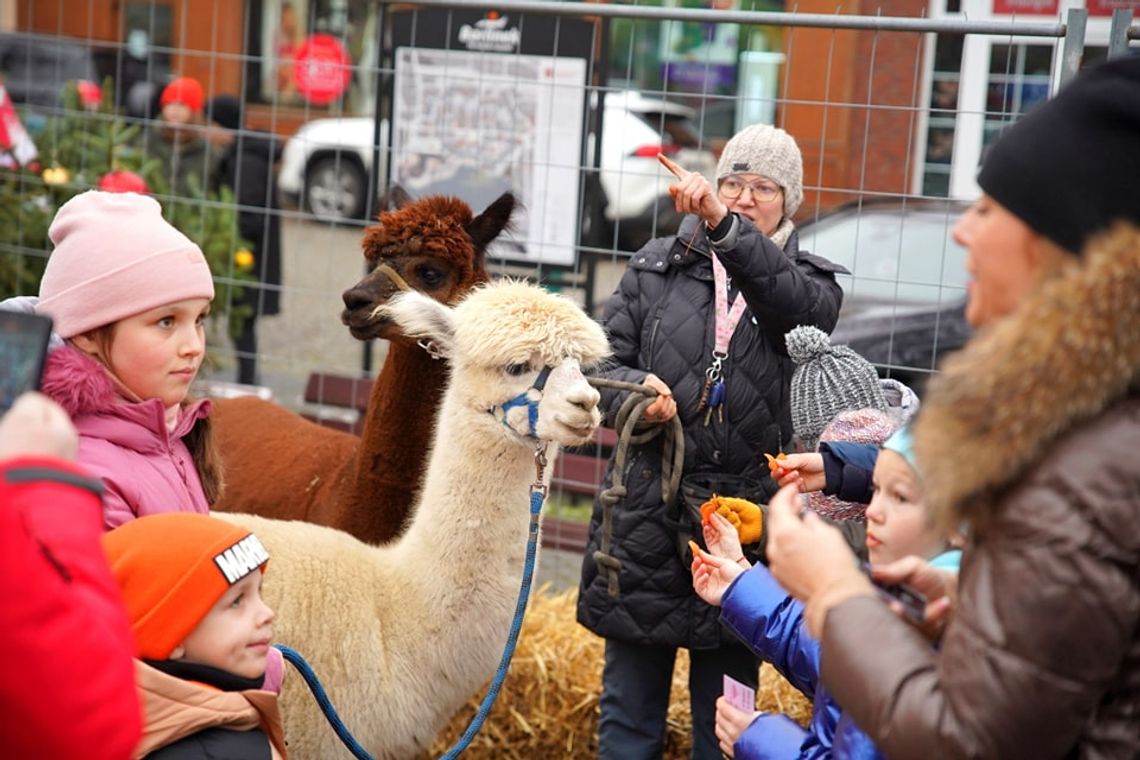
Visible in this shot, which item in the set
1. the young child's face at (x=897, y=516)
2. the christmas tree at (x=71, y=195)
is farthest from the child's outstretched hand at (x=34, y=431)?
the christmas tree at (x=71, y=195)

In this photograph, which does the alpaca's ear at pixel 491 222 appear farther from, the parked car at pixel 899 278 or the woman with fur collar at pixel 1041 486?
the woman with fur collar at pixel 1041 486

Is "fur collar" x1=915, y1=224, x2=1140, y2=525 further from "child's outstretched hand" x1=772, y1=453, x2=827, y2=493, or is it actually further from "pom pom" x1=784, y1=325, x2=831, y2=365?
"pom pom" x1=784, y1=325, x2=831, y2=365

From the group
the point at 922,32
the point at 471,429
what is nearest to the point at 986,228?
the point at 471,429

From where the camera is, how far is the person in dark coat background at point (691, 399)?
3535 mm

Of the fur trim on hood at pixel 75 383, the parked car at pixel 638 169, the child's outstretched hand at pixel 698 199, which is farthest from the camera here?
the parked car at pixel 638 169

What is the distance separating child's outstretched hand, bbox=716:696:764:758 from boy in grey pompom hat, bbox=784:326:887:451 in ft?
2.59

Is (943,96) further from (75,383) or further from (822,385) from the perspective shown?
(75,383)

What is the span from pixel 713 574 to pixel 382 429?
1.58 m

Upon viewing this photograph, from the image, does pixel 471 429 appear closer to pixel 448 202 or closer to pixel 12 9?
pixel 448 202

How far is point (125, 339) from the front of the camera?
251cm

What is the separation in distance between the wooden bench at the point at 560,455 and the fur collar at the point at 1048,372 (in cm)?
391

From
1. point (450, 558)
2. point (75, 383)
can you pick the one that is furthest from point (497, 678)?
point (75, 383)

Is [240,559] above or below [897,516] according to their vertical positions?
below

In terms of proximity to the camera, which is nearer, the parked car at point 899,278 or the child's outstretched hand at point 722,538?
the child's outstretched hand at point 722,538
